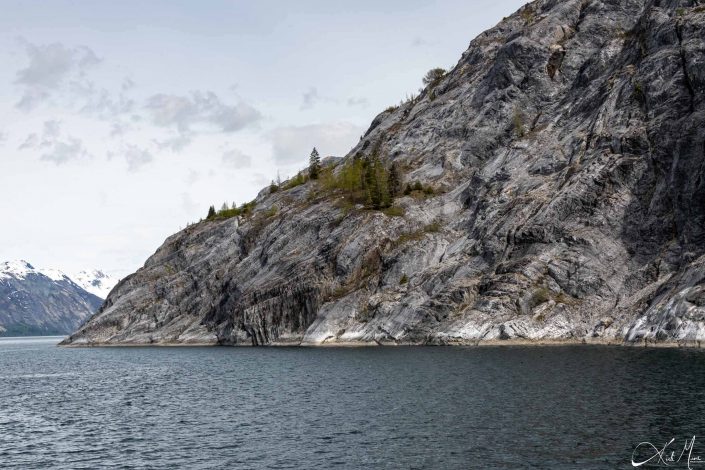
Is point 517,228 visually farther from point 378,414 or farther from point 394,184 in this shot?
point 378,414

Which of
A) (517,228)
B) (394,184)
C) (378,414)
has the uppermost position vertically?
(394,184)

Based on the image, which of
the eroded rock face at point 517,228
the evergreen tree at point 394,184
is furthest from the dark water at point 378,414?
the evergreen tree at point 394,184

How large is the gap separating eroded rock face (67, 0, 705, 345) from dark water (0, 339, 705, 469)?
2044cm

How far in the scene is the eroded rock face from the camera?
10775 cm

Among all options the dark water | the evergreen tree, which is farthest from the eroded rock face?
the dark water

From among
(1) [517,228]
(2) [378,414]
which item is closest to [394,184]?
(1) [517,228]

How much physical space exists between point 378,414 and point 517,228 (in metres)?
78.6

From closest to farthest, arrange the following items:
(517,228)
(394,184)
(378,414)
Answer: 1. (378,414)
2. (517,228)
3. (394,184)

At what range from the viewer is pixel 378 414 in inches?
2087

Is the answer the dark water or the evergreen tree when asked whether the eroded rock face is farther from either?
the dark water

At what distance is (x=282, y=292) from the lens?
14950 centimetres

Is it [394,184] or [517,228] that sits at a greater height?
[394,184]

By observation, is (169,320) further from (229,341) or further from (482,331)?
(482,331)

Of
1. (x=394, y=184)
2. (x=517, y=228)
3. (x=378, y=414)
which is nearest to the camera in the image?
(x=378, y=414)
